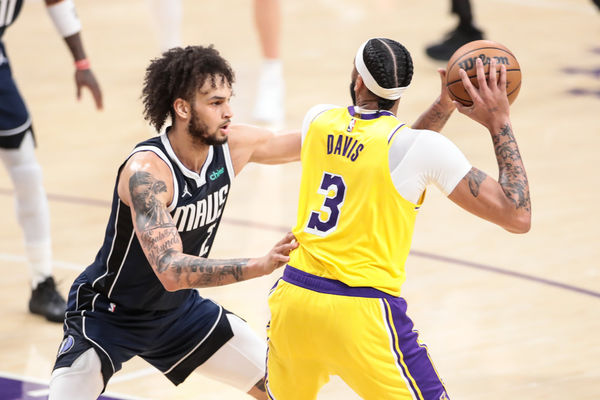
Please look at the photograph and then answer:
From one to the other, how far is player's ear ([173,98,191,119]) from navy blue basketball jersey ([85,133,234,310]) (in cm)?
13

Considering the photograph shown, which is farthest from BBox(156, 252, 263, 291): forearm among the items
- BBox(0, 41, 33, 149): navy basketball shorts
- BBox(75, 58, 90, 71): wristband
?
BBox(75, 58, 90, 71): wristband

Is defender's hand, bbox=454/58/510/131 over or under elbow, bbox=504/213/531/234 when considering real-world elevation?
over

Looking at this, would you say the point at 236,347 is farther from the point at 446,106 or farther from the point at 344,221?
the point at 446,106

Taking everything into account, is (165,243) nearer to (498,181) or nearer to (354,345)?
(354,345)

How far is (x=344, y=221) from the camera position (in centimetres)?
333

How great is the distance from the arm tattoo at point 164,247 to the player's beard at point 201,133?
22cm

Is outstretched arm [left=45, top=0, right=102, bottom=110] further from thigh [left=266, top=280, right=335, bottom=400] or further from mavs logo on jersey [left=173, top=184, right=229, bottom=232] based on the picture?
thigh [left=266, top=280, right=335, bottom=400]

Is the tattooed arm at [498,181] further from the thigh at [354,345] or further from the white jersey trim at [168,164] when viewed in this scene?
the white jersey trim at [168,164]

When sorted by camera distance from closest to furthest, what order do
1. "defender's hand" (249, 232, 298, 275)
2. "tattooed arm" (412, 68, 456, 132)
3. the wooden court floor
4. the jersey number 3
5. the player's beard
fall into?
Answer: "defender's hand" (249, 232, 298, 275)
the jersey number 3
the player's beard
"tattooed arm" (412, 68, 456, 132)
the wooden court floor

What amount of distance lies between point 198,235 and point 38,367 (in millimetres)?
1620

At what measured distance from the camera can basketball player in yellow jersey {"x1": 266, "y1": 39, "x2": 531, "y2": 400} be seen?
325cm

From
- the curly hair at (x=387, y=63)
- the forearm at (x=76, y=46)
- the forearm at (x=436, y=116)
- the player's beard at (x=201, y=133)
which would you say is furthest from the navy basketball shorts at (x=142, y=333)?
the forearm at (x=76, y=46)

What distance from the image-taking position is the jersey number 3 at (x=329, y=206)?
11.0 ft

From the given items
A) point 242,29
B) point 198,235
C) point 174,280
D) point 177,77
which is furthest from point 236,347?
point 242,29
